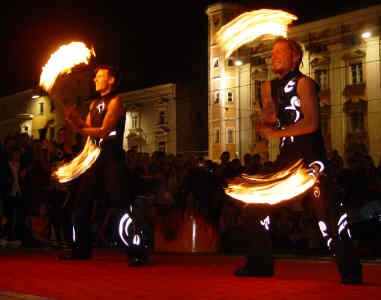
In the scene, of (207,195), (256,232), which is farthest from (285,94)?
(207,195)

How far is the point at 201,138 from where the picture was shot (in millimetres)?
57469

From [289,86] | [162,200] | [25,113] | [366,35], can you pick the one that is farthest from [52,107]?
[289,86]

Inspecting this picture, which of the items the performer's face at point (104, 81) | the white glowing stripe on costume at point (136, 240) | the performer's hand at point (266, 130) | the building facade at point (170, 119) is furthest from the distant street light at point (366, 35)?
the performer's hand at point (266, 130)

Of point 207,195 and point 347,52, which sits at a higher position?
point 347,52

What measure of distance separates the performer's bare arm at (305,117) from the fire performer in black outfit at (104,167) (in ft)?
7.29

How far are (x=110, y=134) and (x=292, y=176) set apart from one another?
265cm

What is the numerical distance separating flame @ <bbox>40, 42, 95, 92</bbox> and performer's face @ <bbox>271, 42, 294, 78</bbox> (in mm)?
3140

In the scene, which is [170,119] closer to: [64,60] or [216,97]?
[216,97]

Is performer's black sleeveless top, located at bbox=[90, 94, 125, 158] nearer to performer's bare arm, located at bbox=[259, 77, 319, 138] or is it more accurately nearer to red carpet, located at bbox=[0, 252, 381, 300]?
red carpet, located at bbox=[0, 252, 381, 300]

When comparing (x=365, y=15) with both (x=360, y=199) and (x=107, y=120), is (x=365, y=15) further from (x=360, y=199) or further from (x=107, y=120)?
(x=107, y=120)

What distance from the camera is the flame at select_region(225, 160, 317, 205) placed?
5.49m

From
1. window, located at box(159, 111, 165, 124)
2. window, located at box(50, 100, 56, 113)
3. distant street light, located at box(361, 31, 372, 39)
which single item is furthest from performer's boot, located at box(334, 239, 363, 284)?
window, located at box(50, 100, 56, 113)

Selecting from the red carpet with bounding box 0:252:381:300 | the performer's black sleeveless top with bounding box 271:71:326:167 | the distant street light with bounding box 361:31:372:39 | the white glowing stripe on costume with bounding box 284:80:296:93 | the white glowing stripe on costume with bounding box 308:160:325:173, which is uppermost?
the distant street light with bounding box 361:31:372:39

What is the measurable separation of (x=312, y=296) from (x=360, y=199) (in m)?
5.97
